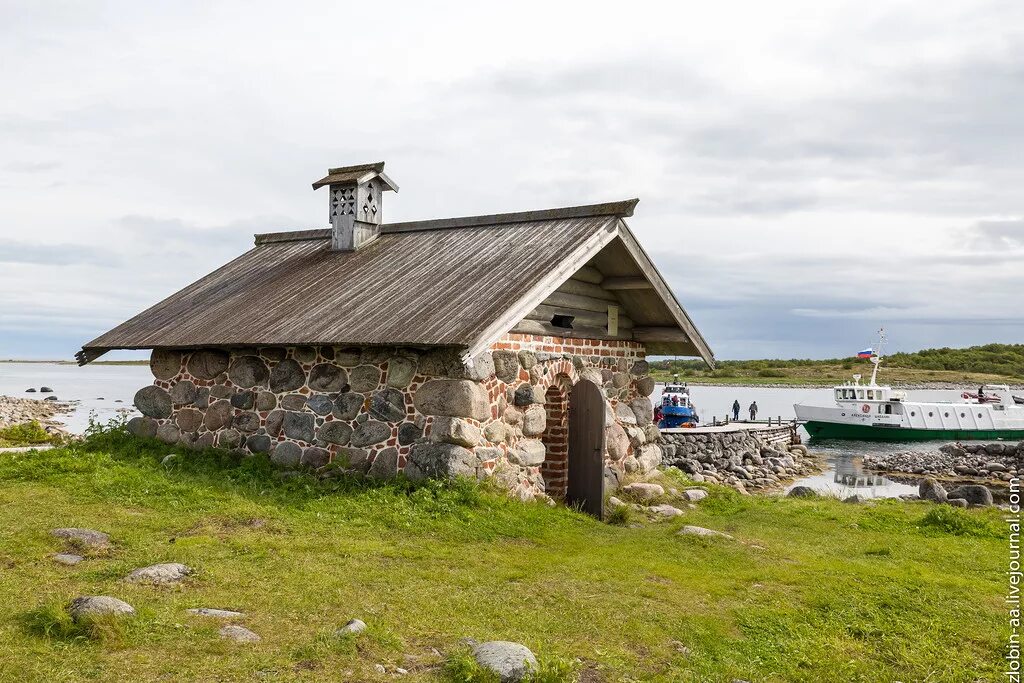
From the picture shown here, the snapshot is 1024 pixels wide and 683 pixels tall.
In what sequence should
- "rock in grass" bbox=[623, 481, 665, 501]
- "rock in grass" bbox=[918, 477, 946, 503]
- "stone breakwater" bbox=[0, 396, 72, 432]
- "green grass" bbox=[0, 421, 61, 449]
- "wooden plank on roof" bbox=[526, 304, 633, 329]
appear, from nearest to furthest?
"wooden plank on roof" bbox=[526, 304, 633, 329] → "rock in grass" bbox=[623, 481, 665, 501] → "rock in grass" bbox=[918, 477, 946, 503] → "green grass" bbox=[0, 421, 61, 449] → "stone breakwater" bbox=[0, 396, 72, 432]

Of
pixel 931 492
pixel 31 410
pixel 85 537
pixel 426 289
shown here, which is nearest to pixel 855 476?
pixel 931 492

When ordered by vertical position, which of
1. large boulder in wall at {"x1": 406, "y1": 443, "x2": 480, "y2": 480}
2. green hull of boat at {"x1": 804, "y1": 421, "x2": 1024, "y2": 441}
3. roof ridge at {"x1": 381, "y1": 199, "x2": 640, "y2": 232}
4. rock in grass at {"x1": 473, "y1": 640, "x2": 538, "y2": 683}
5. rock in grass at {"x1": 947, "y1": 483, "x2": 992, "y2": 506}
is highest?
roof ridge at {"x1": 381, "y1": 199, "x2": 640, "y2": 232}

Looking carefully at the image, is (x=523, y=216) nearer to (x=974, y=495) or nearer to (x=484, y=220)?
(x=484, y=220)

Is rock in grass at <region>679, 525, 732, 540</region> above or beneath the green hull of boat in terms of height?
above

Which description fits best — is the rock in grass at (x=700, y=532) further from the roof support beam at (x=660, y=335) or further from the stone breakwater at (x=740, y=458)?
the stone breakwater at (x=740, y=458)

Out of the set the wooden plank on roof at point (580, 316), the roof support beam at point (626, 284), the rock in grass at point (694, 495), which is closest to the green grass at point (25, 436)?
the wooden plank on roof at point (580, 316)

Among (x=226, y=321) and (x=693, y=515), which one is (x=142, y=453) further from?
(x=693, y=515)

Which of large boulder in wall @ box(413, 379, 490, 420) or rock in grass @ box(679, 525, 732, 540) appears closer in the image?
rock in grass @ box(679, 525, 732, 540)

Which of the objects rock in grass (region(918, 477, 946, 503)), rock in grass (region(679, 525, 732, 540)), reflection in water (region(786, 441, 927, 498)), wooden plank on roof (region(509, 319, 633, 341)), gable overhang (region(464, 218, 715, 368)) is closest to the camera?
rock in grass (region(679, 525, 732, 540))

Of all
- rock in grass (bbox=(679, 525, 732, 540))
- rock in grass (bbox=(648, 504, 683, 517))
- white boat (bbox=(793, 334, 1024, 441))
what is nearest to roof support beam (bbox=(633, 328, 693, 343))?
rock in grass (bbox=(648, 504, 683, 517))

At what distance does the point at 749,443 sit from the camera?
117 ft

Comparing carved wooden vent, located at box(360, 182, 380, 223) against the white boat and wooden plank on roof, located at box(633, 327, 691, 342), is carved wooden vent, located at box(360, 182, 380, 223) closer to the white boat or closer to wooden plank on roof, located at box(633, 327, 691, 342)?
wooden plank on roof, located at box(633, 327, 691, 342)

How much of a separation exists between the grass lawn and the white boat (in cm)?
3442

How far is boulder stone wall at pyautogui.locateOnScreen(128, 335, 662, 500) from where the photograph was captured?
11312 millimetres
